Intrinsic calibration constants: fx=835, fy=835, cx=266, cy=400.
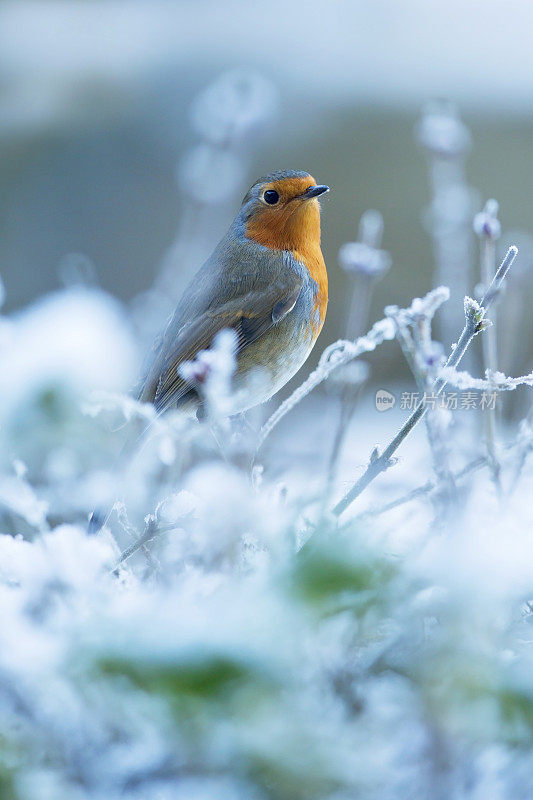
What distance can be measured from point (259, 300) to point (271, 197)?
0.38 ft

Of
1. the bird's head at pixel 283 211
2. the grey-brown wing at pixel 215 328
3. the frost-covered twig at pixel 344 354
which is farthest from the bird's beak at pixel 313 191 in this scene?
the frost-covered twig at pixel 344 354

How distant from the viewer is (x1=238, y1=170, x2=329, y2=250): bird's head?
2.16 feet

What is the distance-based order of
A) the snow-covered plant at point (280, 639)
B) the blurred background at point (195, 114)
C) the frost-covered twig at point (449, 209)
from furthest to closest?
the blurred background at point (195, 114) → the frost-covered twig at point (449, 209) → the snow-covered plant at point (280, 639)

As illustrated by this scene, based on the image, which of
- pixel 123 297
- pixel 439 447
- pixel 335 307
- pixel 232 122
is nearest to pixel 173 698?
pixel 439 447

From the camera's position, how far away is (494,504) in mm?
373

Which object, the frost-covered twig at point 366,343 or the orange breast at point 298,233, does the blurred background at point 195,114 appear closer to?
the orange breast at point 298,233

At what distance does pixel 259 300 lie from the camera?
77cm

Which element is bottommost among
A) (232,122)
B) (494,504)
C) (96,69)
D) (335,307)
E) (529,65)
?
(494,504)

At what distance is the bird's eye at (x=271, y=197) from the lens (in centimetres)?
68

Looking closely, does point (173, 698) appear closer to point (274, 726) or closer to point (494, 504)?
point (274, 726)

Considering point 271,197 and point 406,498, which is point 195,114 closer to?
point 271,197

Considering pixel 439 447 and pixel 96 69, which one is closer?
pixel 439 447

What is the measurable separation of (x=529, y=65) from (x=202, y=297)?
4.34 feet

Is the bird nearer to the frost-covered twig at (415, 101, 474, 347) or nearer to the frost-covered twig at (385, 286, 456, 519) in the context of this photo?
the frost-covered twig at (415, 101, 474, 347)
